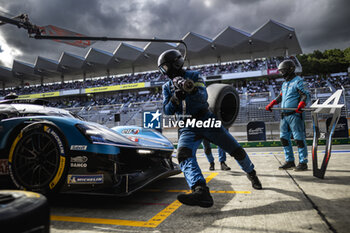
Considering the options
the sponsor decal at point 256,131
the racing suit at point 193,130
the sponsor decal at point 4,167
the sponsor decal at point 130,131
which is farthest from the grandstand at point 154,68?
the sponsor decal at point 4,167

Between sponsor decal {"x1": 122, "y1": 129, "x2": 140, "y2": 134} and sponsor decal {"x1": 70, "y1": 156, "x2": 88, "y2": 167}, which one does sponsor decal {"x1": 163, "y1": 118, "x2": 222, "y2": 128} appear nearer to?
sponsor decal {"x1": 70, "y1": 156, "x2": 88, "y2": 167}

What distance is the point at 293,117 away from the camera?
155 inches

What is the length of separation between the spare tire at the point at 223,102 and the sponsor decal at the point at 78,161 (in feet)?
5.37

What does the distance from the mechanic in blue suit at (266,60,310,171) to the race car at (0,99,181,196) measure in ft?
8.47

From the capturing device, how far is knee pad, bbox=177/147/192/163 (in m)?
2.38

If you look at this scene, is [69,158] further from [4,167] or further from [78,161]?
[4,167]

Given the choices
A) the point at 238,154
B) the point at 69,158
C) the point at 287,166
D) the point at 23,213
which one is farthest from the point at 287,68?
the point at 23,213

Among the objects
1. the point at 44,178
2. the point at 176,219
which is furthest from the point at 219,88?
the point at 44,178

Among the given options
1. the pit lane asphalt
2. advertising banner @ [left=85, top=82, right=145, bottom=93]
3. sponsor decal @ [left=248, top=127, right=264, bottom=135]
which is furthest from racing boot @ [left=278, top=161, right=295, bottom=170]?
advertising banner @ [left=85, top=82, right=145, bottom=93]

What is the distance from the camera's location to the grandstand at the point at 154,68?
32719 mm

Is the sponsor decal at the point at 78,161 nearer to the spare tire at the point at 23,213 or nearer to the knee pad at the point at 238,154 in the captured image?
the spare tire at the point at 23,213

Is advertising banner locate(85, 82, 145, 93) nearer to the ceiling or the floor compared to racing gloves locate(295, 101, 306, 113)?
nearer to the ceiling

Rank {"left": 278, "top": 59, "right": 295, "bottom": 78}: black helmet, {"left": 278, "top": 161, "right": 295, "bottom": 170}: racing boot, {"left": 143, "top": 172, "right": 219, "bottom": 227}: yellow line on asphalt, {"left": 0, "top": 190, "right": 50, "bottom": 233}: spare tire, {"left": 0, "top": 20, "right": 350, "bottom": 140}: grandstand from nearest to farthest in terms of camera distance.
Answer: {"left": 0, "top": 190, "right": 50, "bottom": 233}: spare tire → {"left": 143, "top": 172, "right": 219, "bottom": 227}: yellow line on asphalt → {"left": 278, "top": 161, "right": 295, "bottom": 170}: racing boot → {"left": 278, "top": 59, "right": 295, "bottom": 78}: black helmet → {"left": 0, "top": 20, "right": 350, "bottom": 140}: grandstand

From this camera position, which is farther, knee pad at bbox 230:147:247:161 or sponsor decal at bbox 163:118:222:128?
knee pad at bbox 230:147:247:161
